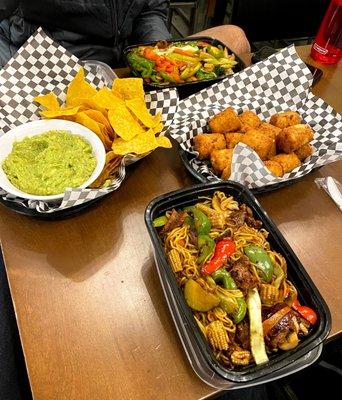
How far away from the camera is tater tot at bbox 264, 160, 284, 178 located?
1.36 m

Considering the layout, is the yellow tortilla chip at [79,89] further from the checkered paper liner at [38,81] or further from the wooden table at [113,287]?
the wooden table at [113,287]

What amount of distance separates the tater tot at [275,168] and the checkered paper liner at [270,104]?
37 millimetres

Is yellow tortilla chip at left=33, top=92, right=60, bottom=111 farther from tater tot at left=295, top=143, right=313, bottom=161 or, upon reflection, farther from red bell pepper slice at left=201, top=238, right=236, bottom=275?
tater tot at left=295, top=143, right=313, bottom=161

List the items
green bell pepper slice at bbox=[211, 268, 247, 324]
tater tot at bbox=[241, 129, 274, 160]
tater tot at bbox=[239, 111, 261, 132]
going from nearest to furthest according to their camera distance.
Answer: green bell pepper slice at bbox=[211, 268, 247, 324] → tater tot at bbox=[241, 129, 274, 160] → tater tot at bbox=[239, 111, 261, 132]

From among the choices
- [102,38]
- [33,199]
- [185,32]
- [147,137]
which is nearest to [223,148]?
[147,137]

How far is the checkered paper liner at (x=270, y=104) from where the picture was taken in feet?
4.71

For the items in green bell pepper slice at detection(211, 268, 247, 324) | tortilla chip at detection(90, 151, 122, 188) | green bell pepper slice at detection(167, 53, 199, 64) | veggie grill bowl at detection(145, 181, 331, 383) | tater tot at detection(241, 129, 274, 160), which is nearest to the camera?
veggie grill bowl at detection(145, 181, 331, 383)

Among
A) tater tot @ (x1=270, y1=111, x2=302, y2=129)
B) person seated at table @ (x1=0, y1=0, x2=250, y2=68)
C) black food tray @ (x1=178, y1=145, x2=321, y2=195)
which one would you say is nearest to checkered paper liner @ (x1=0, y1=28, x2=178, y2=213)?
black food tray @ (x1=178, y1=145, x2=321, y2=195)

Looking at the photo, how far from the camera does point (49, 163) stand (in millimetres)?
1248

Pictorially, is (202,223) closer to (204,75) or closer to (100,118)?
(100,118)

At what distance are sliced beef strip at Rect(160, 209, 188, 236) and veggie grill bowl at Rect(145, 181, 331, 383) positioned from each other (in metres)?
0.04

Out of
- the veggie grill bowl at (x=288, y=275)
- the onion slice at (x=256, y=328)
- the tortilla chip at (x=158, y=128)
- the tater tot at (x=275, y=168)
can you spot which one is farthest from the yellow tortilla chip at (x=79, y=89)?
the onion slice at (x=256, y=328)

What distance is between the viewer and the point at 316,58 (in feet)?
7.13

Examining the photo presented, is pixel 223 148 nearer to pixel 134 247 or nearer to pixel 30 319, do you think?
pixel 134 247
